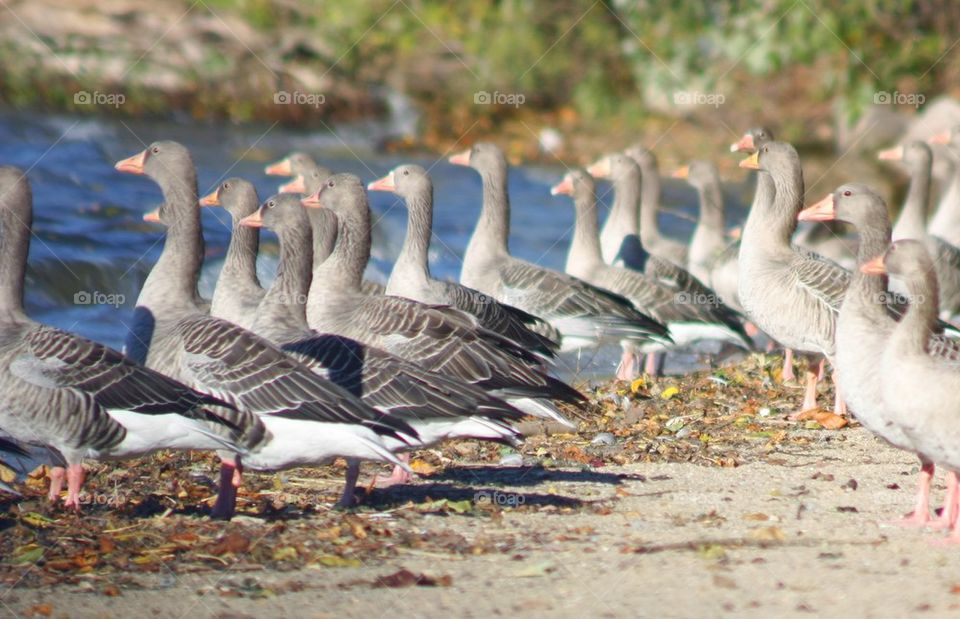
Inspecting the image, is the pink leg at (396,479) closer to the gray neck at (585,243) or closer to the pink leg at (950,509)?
the pink leg at (950,509)

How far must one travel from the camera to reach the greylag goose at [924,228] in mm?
14828

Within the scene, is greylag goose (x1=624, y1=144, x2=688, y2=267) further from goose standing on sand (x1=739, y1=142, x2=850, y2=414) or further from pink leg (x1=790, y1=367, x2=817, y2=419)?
pink leg (x1=790, y1=367, x2=817, y2=419)

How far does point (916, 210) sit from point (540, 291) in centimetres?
498

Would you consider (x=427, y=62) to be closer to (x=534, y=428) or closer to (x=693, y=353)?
(x=693, y=353)

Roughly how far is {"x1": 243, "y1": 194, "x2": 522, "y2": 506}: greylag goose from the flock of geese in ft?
0.04

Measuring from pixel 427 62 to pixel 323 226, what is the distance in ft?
75.2

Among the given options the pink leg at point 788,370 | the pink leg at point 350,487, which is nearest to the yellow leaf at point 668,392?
the pink leg at point 788,370

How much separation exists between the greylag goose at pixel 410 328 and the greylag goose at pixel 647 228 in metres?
6.10

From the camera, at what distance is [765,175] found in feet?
42.2

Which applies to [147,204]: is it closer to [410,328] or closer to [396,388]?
[410,328]

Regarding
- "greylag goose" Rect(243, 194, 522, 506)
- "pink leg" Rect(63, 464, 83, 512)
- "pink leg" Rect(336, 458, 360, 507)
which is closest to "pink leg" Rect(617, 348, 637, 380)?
"greylag goose" Rect(243, 194, 522, 506)

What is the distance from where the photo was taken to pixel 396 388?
8500 mm

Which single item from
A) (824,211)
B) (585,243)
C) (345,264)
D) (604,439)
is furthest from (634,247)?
(824,211)

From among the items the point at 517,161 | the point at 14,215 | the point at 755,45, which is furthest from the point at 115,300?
the point at 517,161
